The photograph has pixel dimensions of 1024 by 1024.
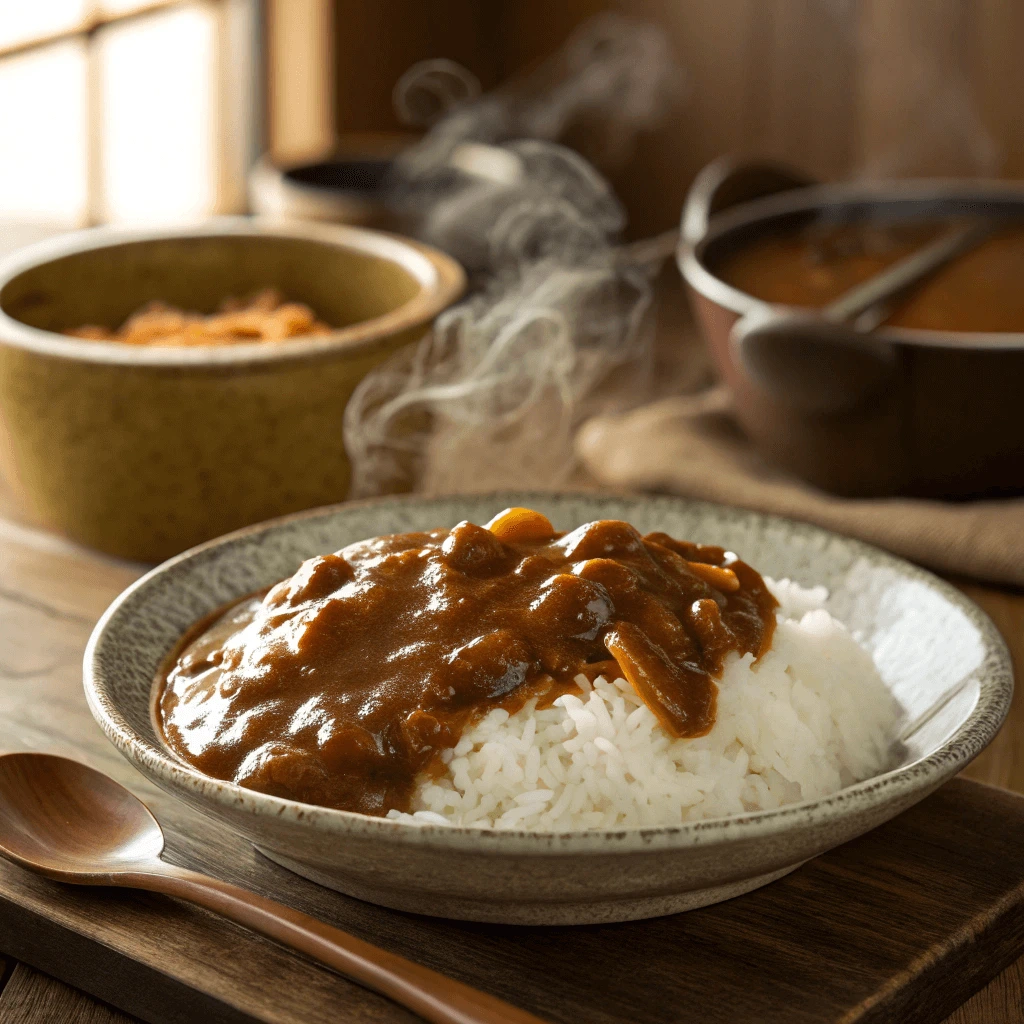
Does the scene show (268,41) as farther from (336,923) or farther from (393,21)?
(336,923)

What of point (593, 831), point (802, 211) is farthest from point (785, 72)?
point (593, 831)

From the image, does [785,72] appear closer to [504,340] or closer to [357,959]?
[504,340]

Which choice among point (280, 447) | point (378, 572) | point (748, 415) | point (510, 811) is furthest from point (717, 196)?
point (510, 811)

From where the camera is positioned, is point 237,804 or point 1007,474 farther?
point 1007,474

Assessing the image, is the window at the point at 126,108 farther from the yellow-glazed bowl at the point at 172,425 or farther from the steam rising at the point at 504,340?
the yellow-glazed bowl at the point at 172,425

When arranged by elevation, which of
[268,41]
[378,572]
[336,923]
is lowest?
[336,923]
